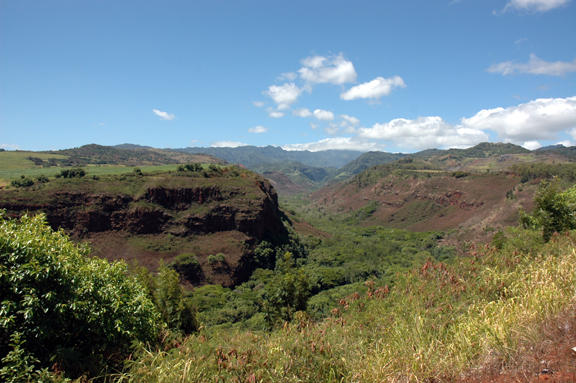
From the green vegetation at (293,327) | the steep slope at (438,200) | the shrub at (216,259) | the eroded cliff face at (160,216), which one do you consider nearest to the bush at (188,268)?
the eroded cliff face at (160,216)

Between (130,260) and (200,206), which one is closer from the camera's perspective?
(130,260)

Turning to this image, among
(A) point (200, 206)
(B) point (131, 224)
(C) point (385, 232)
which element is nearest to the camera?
(B) point (131, 224)

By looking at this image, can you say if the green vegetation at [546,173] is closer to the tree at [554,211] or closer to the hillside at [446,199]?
the hillside at [446,199]

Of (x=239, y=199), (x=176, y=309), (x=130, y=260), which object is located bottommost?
(x=130, y=260)

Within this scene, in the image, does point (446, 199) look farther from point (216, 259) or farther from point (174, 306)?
point (174, 306)

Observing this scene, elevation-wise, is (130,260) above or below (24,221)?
below

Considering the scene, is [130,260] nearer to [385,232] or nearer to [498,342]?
[498,342]

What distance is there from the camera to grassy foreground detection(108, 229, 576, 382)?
207 inches

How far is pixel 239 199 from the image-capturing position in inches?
2475

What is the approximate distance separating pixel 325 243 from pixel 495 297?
72.8 metres

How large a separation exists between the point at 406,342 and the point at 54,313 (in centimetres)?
768

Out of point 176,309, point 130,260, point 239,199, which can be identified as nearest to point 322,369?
point 176,309

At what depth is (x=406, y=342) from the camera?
6.03m

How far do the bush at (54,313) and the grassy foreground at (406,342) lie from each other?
4.41 ft
